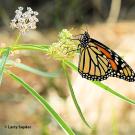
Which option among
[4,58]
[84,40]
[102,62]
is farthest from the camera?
[102,62]

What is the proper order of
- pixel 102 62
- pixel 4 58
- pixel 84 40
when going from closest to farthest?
1. pixel 4 58
2. pixel 84 40
3. pixel 102 62

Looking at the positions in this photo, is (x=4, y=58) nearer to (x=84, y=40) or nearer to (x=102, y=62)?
(x=84, y=40)

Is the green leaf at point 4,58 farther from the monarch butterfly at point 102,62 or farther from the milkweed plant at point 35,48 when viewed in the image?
the monarch butterfly at point 102,62

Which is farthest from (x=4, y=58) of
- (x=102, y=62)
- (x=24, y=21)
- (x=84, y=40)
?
(x=102, y=62)

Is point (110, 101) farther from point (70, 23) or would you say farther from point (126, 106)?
point (70, 23)

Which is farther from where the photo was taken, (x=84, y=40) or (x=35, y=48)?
(x=84, y=40)

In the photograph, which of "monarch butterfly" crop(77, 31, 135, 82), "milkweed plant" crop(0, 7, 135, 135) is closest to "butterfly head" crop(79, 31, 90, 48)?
"monarch butterfly" crop(77, 31, 135, 82)

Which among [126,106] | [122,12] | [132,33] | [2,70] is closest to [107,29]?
[132,33]

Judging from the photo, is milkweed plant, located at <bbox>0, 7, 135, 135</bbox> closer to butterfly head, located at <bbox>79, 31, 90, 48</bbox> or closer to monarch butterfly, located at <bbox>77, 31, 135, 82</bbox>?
butterfly head, located at <bbox>79, 31, 90, 48</bbox>

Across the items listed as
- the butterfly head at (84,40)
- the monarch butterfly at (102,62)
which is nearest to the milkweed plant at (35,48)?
the butterfly head at (84,40)
